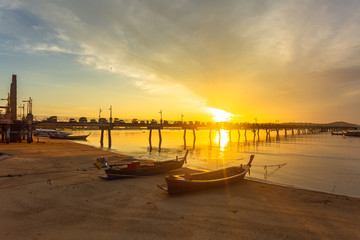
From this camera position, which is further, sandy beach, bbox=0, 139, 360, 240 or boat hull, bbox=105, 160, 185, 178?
boat hull, bbox=105, 160, 185, 178

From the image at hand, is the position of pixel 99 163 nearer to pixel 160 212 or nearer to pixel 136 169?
pixel 136 169

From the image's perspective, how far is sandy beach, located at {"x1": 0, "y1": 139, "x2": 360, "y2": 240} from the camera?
870 centimetres

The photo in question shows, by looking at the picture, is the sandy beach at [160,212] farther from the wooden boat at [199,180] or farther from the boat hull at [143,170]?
the boat hull at [143,170]

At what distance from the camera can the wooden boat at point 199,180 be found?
1334 cm

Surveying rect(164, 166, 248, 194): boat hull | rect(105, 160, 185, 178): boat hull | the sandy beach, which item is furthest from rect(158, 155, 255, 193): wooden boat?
rect(105, 160, 185, 178): boat hull

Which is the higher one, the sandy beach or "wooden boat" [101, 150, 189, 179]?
"wooden boat" [101, 150, 189, 179]

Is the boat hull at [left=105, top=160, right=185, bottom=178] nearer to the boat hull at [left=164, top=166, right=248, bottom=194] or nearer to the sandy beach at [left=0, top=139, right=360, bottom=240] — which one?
the sandy beach at [left=0, top=139, right=360, bottom=240]

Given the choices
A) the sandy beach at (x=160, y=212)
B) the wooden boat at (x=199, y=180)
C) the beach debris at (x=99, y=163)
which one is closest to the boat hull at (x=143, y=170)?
the sandy beach at (x=160, y=212)

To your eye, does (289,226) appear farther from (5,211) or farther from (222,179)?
(5,211)

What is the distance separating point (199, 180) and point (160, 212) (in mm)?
4597

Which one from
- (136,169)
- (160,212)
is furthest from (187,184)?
(136,169)

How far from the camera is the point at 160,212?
422 inches

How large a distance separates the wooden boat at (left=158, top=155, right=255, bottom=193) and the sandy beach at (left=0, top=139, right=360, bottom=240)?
0.48m

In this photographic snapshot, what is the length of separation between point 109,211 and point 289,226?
897 centimetres
